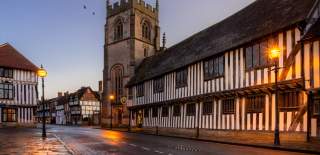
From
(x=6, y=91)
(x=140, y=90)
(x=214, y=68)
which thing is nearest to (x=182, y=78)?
(x=214, y=68)

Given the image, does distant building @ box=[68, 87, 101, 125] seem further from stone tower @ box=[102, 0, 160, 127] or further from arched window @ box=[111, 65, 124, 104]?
arched window @ box=[111, 65, 124, 104]

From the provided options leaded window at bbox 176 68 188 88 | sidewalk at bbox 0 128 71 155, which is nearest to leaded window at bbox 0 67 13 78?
leaded window at bbox 176 68 188 88

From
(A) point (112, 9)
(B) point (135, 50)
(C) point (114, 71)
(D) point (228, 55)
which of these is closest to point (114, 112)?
(C) point (114, 71)

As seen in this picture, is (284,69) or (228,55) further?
(228,55)

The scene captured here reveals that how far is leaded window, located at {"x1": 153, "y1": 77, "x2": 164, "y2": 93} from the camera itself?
35.8 metres

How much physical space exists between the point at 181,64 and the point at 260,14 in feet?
29.0

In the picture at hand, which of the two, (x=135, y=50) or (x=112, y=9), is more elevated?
(x=112, y=9)

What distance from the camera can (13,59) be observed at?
45.8 m

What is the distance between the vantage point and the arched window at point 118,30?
2056 inches

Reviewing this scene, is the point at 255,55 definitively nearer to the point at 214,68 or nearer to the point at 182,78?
the point at 214,68

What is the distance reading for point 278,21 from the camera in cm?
2088

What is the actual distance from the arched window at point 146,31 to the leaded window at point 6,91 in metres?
18.1

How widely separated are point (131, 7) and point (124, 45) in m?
5.08

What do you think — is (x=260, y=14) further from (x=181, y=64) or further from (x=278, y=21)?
(x=181, y=64)
